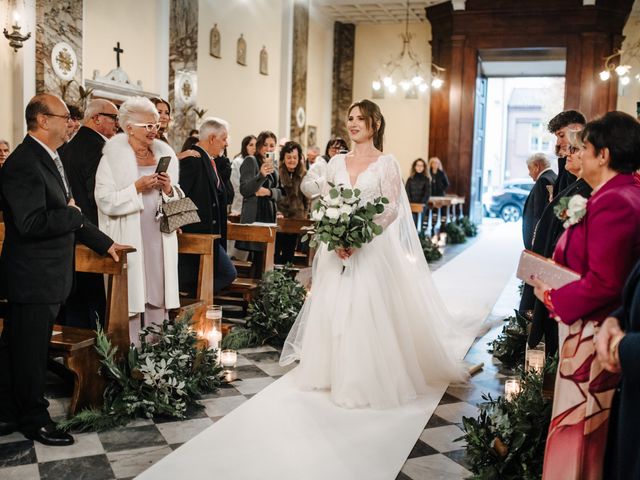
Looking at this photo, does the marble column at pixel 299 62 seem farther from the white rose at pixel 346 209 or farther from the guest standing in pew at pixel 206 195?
the white rose at pixel 346 209

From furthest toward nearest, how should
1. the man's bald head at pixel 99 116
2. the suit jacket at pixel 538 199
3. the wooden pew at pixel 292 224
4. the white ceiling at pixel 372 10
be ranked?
Result: the white ceiling at pixel 372 10, the wooden pew at pixel 292 224, the suit jacket at pixel 538 199, the man's bald head at pixel 99 116

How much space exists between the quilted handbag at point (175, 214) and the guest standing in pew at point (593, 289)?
111 inches

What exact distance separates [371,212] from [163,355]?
1.64 m

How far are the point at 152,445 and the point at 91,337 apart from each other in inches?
32.1

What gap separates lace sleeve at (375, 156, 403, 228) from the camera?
Result: 480cm

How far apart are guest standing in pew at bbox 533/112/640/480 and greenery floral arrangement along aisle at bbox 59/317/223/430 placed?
2.49 meters

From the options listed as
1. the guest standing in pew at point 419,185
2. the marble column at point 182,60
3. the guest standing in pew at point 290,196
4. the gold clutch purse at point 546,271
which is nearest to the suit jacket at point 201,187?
the guest standing in pew at point 290,196

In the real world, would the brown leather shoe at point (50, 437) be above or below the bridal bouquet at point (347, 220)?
below

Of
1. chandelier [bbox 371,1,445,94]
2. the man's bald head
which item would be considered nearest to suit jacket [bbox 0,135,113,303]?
the man's bald head

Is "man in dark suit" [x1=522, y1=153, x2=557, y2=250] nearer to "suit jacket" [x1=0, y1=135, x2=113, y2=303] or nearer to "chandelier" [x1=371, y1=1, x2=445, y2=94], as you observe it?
"suit jacket" [x1=0, y1=135, x2=113, y2=303]

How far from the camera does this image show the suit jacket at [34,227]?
3.59 meters

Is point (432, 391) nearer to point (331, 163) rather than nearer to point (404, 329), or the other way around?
point (404, 329)

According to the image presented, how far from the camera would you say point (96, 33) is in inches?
386

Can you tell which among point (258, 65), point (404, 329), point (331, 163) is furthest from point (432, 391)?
point (258, 65)
